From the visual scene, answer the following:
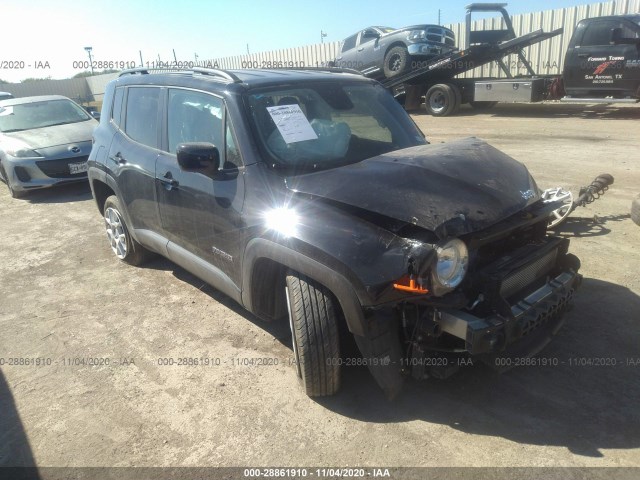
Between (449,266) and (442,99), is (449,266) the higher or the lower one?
the higher one

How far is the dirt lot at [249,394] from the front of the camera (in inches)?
101

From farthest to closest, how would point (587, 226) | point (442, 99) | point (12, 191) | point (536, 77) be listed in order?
point (442, 99)
point (536, 77)
point (12, 191)
point (587, 226)

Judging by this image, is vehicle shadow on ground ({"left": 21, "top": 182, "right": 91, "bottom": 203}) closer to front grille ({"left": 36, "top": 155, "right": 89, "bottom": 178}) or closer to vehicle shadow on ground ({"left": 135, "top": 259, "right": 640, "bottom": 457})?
front grille ({"left": 36, "top": 155, "right": 89, "bottom": 178})

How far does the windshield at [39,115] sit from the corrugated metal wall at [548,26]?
14508 mm

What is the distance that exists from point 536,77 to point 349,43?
6277 mm

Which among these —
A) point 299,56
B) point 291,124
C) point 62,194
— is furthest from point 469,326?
point 299,56

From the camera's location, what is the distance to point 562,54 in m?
16.4

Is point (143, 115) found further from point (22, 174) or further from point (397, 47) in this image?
point (397, 47)

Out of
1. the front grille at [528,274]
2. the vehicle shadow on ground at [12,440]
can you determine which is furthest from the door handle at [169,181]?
the front grille at [528,274]

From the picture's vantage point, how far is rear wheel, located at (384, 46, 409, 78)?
574 inches

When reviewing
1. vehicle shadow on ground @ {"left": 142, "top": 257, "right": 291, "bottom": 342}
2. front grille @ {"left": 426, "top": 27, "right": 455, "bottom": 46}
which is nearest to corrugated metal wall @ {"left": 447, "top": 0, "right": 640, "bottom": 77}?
front grille @ {"left": 426, "top": 27, "right": 455, "bottom": 46}

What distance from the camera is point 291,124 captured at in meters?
3.29

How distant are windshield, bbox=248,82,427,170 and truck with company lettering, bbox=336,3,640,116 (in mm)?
10861

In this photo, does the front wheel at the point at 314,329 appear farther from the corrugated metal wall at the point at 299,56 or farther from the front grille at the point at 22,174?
the corrugated metal wall at the point at 299,56
